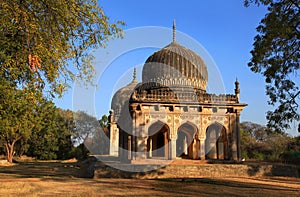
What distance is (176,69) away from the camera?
20.2 metres

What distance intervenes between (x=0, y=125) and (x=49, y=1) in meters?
5.74

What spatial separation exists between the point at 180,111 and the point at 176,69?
3.49 metres

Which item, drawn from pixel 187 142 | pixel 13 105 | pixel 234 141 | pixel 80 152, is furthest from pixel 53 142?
pixel 13 105

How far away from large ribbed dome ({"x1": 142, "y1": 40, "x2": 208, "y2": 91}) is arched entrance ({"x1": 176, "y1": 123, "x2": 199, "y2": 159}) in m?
2.87

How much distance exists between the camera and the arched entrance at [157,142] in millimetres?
21000

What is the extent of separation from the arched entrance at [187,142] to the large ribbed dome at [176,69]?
2870 mm

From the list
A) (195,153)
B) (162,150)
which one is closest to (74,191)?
(195,153)

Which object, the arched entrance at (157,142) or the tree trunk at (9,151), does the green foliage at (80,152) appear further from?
the arched entrance at (157,142)

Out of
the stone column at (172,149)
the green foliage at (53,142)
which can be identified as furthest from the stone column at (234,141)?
the green foliage at (53,142)

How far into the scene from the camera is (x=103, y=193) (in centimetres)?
989

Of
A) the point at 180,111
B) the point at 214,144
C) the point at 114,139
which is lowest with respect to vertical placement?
the point at 214,144

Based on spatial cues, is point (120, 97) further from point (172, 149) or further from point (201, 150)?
point (201, 150)

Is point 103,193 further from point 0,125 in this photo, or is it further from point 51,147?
point 51,147

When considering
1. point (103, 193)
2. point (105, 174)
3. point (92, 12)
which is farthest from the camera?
point (105, 174)
